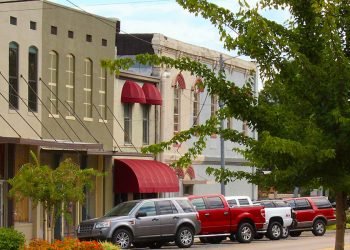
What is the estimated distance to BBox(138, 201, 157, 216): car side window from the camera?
106ft

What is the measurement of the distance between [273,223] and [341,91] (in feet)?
A: 91.9

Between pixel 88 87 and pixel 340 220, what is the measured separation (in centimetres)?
2836

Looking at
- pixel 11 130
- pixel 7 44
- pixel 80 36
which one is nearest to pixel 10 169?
pixel 11 130

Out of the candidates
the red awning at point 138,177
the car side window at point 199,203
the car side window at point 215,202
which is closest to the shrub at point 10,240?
the car side window at point 199,203

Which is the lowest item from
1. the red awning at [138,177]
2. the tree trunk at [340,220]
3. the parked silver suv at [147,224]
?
the parked silver suv at [147,224]

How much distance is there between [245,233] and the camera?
122 feet

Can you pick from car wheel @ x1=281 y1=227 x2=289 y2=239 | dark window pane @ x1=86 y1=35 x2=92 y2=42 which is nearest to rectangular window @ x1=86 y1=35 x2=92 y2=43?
dark window pane @ x1=86 y1=35 x2=92 y2=42

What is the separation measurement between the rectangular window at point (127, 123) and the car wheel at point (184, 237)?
1009 centimetres

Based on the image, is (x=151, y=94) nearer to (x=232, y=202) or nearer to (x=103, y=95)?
(x=103, y=95)

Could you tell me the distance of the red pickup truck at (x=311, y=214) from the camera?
136 feet

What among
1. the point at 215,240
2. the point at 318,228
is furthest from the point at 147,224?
the point at 318,228

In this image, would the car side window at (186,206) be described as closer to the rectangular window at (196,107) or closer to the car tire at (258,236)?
the car tire at (258,236)

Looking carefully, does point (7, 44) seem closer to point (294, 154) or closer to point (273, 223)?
point (273, 223)

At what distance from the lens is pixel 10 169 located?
3478 centimetres
